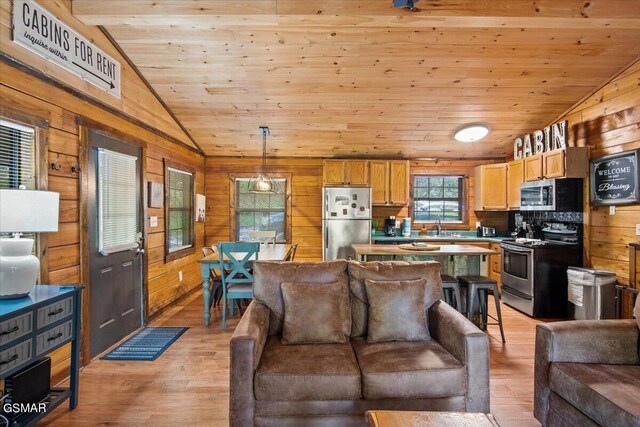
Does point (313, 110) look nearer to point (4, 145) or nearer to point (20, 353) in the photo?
→ point (4, 145)

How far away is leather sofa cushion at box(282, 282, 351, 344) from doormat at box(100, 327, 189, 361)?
1635 mm

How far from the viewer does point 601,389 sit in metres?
1.60

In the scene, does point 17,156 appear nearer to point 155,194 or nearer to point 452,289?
point 155,194

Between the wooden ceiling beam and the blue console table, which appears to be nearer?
the blue console table

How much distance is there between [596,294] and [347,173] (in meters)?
3.55

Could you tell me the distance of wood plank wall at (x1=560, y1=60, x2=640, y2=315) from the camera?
3.63 metres

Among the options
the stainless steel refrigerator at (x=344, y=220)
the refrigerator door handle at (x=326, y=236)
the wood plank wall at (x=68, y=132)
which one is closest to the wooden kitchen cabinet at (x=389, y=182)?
the stainless steel refrigerator at (x=344, y=220)

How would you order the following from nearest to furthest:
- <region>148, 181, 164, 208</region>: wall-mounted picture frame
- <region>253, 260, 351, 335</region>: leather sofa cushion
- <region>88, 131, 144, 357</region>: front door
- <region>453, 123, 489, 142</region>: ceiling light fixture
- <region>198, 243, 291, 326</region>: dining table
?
<region>253, 260, 351, 335</region>: leather sofa cushion < <region>88, 131, 144, 357</region>: front door < <region>198, 243, 291, 326</region>: dining table < <region>148, 181, 164, 208</region>: wall-mounted picture frame < <region>453, 123, 489, 142</region>: ceiling light fixture

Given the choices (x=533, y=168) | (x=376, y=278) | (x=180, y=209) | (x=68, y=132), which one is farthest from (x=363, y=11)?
(x=180, y=209)

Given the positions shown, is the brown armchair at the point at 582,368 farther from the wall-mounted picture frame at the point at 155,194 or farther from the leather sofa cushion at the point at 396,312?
the wall-mounted picture frame at the point at 155,194

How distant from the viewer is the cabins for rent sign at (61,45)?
221 centimetres

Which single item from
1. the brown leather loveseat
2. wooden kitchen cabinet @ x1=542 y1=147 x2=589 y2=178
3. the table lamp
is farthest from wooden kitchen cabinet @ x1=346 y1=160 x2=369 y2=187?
the table lamp

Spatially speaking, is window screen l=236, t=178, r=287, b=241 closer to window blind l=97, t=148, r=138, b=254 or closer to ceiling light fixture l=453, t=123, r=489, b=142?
window blind l=97, t=148, r=138, b=254

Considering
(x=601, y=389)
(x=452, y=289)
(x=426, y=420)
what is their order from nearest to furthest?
(x=426, y=420), (x=601, y=389), (x=452, y=289)
